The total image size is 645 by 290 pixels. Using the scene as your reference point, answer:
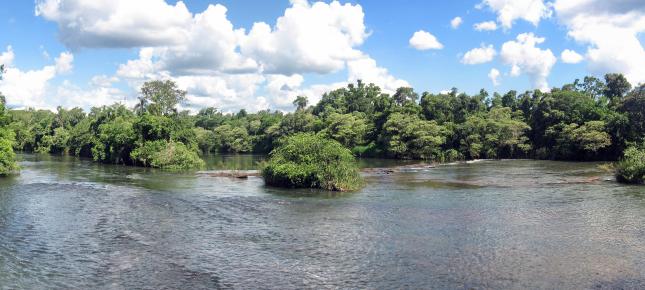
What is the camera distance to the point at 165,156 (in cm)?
7350

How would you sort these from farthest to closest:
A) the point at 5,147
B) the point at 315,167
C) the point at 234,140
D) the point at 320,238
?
1. the point at 234,140
2. the point at 5,147
3. the point at 315,167
4. the point at 320,238

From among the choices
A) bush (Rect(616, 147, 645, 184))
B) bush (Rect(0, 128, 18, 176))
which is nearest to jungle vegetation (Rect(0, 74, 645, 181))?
bush (Rect(0, 128, 18, 176))

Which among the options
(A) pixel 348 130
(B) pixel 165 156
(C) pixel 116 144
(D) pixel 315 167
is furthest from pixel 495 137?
(C) pixel 116 144

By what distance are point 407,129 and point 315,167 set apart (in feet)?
203

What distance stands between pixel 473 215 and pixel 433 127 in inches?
2823

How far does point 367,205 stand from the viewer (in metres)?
36.8

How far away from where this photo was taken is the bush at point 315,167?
4484 cm

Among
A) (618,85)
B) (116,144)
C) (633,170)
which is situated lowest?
(633,170)

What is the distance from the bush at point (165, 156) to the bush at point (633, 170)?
53035 mm

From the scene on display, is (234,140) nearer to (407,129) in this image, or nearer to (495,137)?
(407,129)

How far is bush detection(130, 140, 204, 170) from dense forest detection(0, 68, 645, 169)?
0.16 metres

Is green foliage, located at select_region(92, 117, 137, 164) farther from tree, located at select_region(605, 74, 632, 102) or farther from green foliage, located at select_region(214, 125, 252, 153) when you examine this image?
tree, located at select_region(605, 74, 632, 102)

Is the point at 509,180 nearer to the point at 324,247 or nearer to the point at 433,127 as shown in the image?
the point at 324,247

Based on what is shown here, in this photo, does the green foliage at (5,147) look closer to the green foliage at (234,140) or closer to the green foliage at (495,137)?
the green foliage at (495,137)
